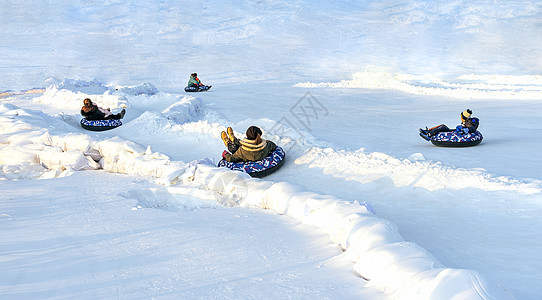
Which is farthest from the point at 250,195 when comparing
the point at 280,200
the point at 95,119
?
the point at 95,119

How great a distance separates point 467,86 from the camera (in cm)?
1883

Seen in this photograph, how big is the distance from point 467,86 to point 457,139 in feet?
39.7

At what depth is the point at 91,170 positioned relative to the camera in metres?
7.17

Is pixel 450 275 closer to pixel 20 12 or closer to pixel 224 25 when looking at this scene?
pixel 224 25

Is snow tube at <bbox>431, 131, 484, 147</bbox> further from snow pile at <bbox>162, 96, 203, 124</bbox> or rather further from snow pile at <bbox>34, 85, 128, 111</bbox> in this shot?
snow pile at <bbox>34, 85, 128, 111</bbox>

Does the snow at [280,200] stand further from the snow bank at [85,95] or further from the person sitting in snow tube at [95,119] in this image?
the person sitting in snow tube at [95,119]

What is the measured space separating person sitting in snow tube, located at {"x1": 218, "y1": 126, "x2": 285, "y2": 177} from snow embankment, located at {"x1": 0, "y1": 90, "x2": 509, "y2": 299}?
40cm

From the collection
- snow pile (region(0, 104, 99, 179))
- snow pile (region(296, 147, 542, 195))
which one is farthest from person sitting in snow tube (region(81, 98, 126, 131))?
snow pile (region(296, 147, 542, 195))

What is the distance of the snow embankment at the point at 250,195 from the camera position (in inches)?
111

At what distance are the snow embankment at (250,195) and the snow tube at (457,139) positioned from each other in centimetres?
399

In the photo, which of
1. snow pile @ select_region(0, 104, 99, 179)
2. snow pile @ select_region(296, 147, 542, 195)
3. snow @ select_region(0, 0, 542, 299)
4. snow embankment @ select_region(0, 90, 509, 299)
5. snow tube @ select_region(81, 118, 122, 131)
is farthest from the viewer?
snow tube @ select_region(81, 118, 122, 131)

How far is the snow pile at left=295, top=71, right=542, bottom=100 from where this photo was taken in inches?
614

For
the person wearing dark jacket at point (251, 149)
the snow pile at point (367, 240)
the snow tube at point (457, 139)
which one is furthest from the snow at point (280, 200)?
the person wearing dark jacket at point (251, 149)

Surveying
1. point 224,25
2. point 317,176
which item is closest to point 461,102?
point 317,176
